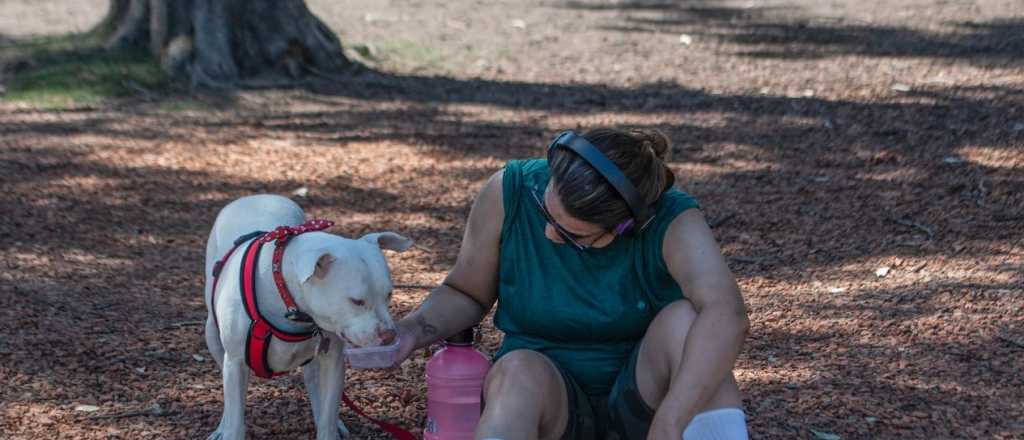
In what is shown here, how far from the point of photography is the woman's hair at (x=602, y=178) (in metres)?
3.32

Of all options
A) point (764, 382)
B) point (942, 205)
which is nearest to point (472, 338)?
point (764, 382)

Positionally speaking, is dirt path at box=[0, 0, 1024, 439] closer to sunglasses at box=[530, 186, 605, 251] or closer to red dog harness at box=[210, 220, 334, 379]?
red dog harness at box=[210, 220, 334, 379]

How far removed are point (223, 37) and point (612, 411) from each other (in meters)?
7.21

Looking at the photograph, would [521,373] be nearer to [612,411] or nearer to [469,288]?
[612,411]

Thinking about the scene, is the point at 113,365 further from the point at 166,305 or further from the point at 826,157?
the point at 826,157

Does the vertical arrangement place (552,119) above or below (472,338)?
below

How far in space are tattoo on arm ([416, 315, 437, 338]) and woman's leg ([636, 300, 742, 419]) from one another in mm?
635

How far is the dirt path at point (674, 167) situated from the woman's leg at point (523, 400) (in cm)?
103

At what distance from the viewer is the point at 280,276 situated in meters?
3.71

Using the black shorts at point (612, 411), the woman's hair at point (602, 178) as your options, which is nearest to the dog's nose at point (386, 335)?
the black shorts at point (612, 411)

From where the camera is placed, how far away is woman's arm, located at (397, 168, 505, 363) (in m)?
3.76

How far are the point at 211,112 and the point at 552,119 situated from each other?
250 centimetres

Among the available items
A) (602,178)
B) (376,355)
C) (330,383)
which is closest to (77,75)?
(330,383)

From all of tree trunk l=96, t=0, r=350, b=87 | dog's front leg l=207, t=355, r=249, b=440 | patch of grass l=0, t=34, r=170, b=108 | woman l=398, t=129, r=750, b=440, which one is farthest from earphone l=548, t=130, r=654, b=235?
tree trunk l=96, t=0, r=350, b=87
